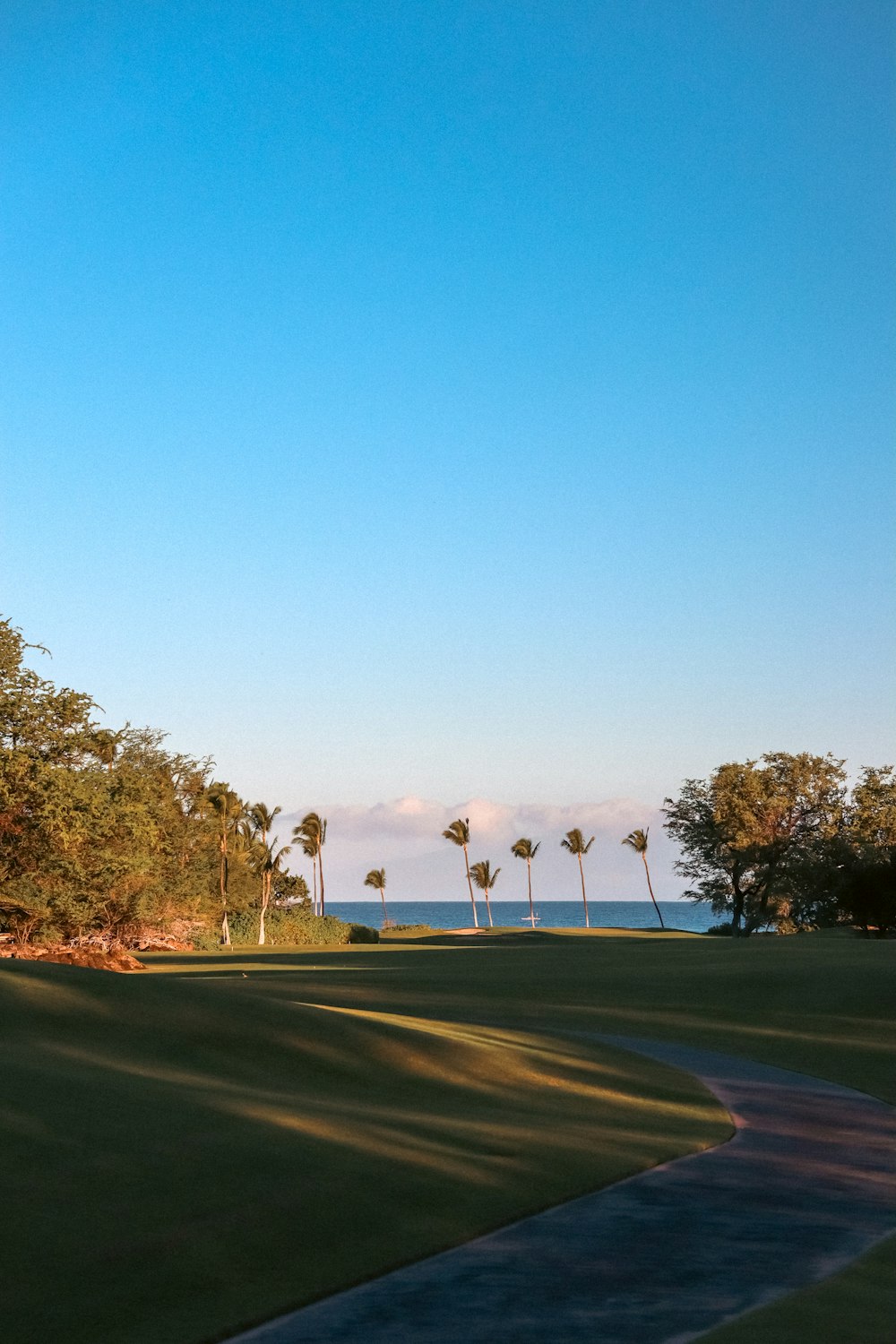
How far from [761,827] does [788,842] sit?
201 centimetres

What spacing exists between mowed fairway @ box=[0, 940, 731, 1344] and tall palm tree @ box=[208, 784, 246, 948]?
58399 millimetres

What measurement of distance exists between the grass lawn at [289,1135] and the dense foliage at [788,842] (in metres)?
50.2

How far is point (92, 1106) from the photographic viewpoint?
1274 cm

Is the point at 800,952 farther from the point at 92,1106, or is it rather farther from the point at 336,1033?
the point at 92,1106

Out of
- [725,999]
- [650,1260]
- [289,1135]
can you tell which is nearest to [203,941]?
[725,999]

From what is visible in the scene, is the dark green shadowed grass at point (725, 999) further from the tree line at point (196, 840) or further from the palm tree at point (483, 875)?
the palm tree at point (483, 875)

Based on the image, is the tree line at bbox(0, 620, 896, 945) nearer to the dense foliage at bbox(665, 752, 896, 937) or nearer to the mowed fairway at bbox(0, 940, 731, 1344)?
the dense foliage at bbox(665, 752, 896, 937)

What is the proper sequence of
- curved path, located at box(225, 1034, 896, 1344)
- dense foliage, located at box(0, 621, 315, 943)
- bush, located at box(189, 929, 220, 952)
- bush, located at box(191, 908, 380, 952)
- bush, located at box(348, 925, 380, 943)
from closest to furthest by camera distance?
curved path, located at box(225, 1034, 896, 1344), dense foliage, located at box(0, 621, 315, 943), bush, located at box(189, 929, 220, 952), bush, located at box(191, 908, 380, 952), bush, located at box(348, 925, 380, 943)

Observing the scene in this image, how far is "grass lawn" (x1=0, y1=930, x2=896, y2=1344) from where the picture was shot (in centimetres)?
848

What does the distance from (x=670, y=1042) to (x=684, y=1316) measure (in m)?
17.3

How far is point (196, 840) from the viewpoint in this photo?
7762 cm

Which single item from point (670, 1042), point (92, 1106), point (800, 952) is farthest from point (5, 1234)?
point (800, 952)

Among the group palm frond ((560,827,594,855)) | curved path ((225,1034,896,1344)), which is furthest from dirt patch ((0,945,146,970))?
palm frond ((560,827,594,855))

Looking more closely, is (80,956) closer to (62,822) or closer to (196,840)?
(62,822)
